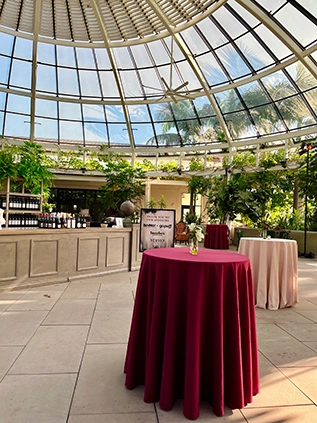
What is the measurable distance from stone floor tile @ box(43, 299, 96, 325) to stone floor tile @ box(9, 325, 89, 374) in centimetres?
16

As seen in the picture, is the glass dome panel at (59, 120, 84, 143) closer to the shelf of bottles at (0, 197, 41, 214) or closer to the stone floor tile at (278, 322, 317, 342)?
the shelf of bottles at (0, 197, 41, 214)

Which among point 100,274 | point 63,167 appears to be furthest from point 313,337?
point 63,167

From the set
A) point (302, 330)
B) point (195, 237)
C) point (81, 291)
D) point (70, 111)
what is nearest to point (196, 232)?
point (195, 237)

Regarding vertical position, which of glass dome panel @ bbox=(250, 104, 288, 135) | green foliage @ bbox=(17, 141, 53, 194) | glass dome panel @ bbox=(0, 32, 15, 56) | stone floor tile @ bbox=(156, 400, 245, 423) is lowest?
stone floor tile @ bbox=(156, 400, 245, 423)

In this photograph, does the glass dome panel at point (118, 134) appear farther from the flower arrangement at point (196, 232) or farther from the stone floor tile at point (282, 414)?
the stone floor tile at point (282, 414)

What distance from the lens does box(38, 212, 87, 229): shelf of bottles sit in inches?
188

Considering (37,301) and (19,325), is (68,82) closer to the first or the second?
(37,301)

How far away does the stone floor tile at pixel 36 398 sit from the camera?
1.67 meters

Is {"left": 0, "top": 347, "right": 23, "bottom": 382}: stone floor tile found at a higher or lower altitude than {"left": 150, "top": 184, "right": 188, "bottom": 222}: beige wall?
lower

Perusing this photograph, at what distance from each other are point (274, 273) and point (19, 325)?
9.67ft

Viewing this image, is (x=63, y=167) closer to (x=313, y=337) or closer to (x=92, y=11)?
(x=92, y=11)

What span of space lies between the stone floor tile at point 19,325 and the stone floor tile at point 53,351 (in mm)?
91

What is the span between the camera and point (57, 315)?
3.36m

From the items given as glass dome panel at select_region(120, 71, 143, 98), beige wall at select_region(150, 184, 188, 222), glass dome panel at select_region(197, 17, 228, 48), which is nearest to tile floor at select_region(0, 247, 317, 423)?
glass dome panel at select_region(197, 17, 228, 48)
